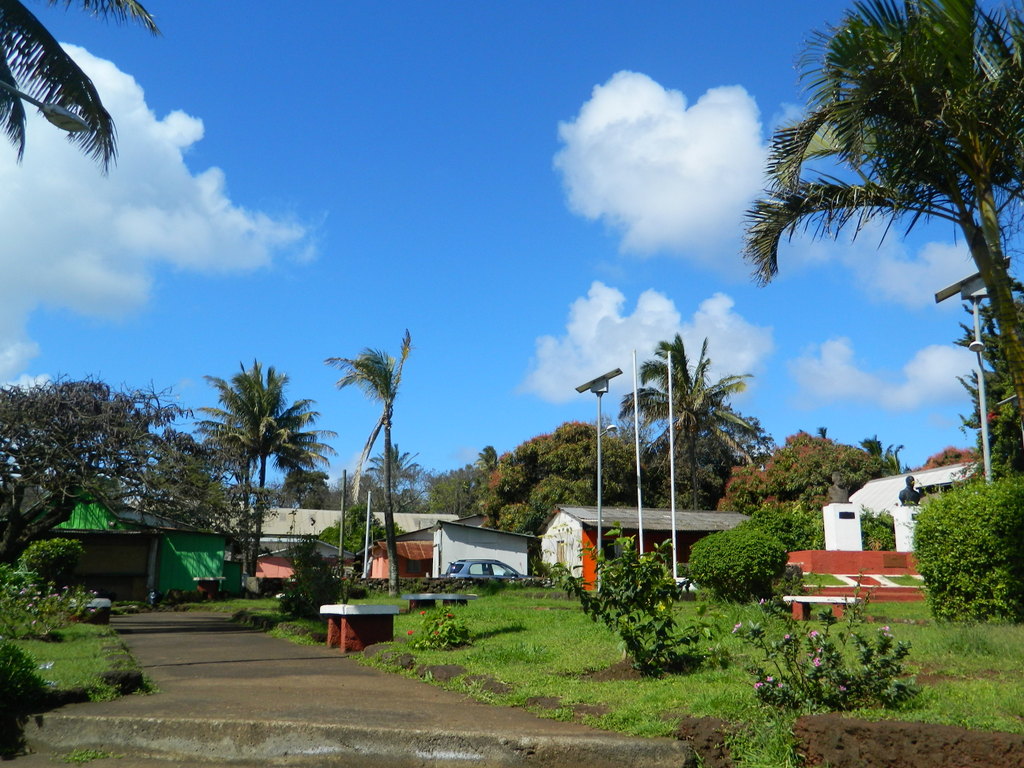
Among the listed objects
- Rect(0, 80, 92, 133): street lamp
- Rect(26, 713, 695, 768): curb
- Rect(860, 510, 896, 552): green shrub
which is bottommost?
Rect(26, 713, 695, 768): curb

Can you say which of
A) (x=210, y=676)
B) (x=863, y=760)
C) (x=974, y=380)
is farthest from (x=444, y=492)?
(x=863, y=760)

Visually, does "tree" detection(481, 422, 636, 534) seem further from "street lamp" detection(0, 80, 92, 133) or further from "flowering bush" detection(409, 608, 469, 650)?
"street lamp" detection(0, 80, 92, 133)

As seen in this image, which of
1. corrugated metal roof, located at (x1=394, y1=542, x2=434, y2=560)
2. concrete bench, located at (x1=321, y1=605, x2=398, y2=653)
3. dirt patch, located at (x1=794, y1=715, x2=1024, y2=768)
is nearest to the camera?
dirt patch, located at (x1=794, y1=715, x2=1024, y2=768)

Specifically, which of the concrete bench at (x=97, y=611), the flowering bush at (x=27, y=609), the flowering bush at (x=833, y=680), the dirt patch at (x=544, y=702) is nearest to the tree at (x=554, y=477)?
the concrete bench at (x=97, y=611)

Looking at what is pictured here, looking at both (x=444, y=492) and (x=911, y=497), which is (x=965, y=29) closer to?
(x=911, y=497)

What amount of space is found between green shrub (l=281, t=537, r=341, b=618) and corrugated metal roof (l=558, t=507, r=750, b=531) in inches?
565

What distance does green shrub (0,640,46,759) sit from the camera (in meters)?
6.96

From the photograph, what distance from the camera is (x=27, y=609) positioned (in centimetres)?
1202

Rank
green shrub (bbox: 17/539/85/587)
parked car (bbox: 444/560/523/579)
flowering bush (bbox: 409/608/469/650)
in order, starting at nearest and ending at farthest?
flowering bush (bbox: 409/608/469/650)
green shrub (bbox: 17/539/85/587)
parked car (bbox: 444/560/523/579)

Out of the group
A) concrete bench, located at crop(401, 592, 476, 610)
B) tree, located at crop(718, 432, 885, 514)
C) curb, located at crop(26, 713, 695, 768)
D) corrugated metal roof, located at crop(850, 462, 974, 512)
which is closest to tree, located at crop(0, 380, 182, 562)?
concrete bench, located at crop(401, 592, 476, 610)

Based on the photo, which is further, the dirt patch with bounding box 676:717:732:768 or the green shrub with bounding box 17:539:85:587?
the green shrub with bounding box 17:539:85:587

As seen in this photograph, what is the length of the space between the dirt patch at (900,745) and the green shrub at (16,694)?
238 inches

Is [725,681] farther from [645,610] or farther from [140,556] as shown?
[140,556]

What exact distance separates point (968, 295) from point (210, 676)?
49.2 ft
